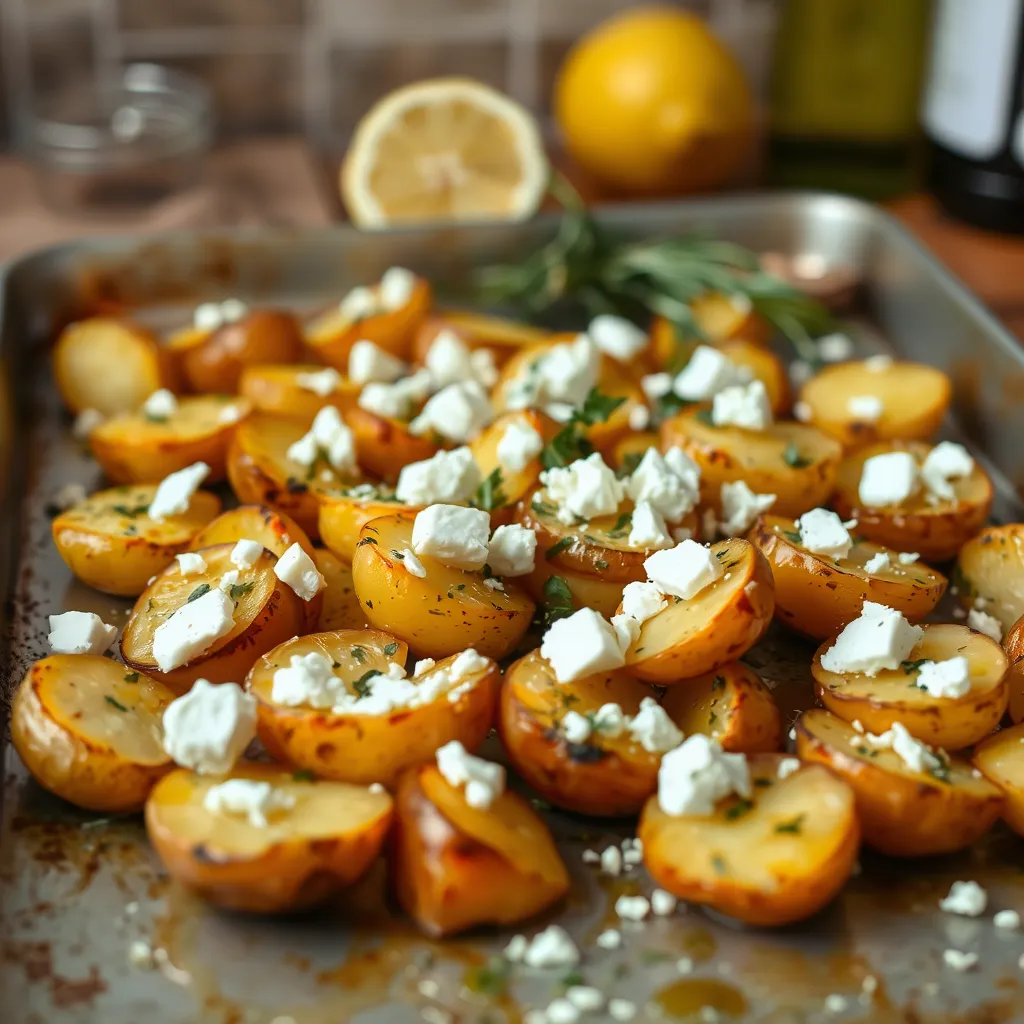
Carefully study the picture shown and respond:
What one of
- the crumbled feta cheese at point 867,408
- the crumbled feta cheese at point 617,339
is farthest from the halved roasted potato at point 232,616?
the crumbled feta cheese at point 867,408

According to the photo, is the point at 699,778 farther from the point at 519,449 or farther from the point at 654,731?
the point at 519,449

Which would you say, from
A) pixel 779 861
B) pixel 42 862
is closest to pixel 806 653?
pixel 779 861

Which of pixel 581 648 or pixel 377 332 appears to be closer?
pixel 581 648

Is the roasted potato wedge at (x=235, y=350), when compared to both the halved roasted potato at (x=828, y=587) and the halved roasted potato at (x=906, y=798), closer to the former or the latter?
the halved roasted potato at (x=828, y=587)

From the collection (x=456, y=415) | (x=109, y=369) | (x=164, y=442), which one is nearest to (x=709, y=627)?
(x=456, y=415)

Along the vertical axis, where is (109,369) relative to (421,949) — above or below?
above

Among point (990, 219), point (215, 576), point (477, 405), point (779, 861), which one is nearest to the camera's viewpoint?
point (779, 861)

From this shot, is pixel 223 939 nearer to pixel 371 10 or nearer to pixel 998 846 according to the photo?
pixel 998 846
